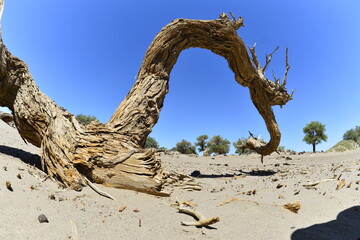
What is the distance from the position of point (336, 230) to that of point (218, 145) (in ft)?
99.7

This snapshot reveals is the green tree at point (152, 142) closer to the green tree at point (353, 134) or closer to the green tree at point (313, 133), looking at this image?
the green tree at point (313, 133)

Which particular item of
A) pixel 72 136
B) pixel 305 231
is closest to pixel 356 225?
pixel 305 231

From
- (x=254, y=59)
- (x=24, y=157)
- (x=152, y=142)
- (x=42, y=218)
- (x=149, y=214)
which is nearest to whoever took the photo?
(x=42, y=218)

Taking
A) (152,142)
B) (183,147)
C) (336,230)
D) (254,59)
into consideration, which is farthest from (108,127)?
(183,147)

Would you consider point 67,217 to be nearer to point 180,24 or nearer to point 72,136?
point 72,136

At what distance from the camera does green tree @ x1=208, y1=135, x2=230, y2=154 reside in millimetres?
32094

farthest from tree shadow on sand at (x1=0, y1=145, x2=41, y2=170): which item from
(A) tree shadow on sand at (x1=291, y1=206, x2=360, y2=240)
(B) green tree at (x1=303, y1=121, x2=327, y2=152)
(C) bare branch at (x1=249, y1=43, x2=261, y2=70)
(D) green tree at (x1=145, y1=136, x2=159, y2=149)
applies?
(B) green tree at (x1=303, y1=121, x2=327, y2=152)

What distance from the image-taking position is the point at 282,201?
3326 millimetres

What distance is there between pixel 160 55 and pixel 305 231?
4.53 meters

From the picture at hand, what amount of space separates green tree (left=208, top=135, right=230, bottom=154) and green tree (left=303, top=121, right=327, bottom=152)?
415 inches

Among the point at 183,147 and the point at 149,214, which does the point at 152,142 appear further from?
the point at 149,214

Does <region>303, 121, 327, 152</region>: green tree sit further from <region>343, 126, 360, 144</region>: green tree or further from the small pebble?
the small pebble

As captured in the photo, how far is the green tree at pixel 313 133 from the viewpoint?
29438mm

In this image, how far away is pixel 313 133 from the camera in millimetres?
30391
